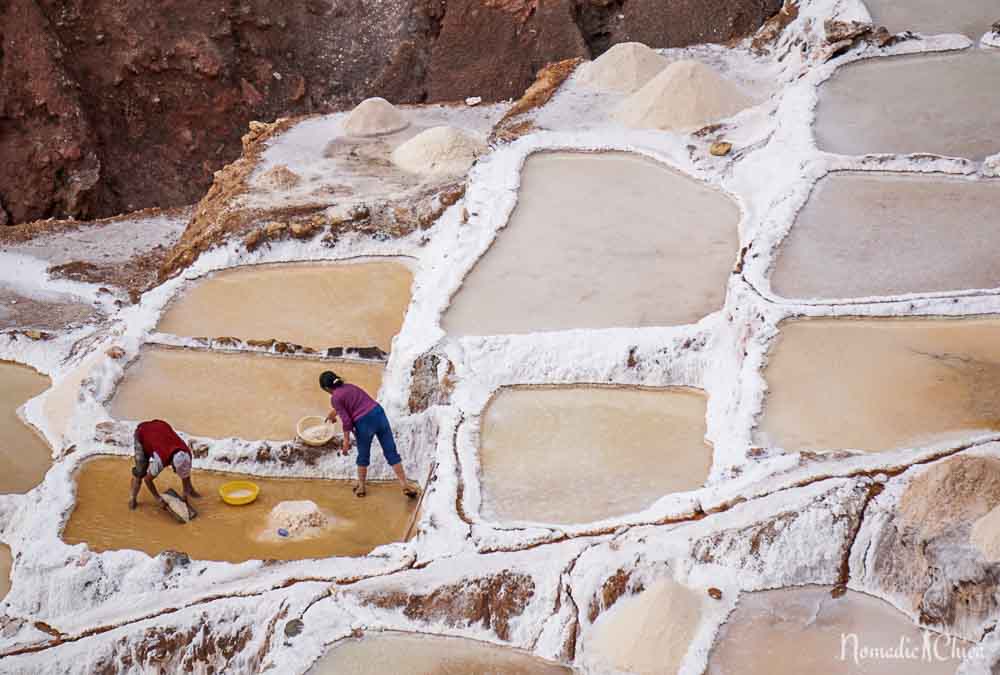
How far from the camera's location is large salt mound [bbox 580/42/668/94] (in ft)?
41.8

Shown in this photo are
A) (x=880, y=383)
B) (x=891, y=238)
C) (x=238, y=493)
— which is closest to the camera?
(x=880, y=383)

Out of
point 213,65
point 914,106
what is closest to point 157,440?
point 914,106

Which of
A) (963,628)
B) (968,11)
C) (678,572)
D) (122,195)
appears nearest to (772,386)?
(678,572)

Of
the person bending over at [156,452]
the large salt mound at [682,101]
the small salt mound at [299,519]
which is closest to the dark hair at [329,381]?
the small salt mound at [299,519]

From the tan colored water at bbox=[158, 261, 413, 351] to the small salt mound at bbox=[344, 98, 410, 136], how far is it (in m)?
3.53

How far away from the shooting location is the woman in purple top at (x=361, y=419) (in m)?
7.38

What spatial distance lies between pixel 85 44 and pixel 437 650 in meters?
13.4

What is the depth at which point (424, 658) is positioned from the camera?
5.79m

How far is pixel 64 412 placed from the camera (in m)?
8.87

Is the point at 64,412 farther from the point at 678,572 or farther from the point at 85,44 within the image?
the point at 85,44

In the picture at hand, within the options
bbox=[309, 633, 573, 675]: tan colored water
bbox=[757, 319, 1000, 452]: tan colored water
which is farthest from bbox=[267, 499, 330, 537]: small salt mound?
bbox=[757, 319, 1000, 452]: tan colored water

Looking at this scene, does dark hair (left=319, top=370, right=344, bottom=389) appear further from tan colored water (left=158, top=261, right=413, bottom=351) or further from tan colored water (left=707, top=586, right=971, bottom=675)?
tan colored water (left=707, top=586, right=971, bottom=675)

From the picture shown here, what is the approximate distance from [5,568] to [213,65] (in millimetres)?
10930

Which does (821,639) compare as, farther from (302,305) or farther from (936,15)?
(936,15)
